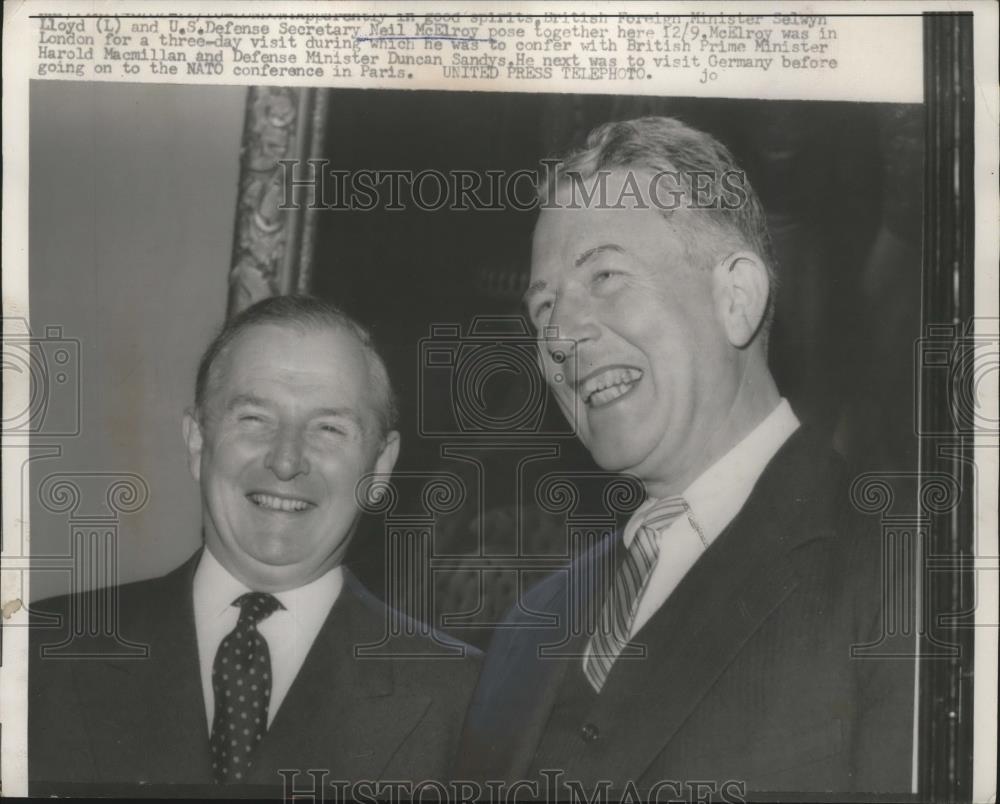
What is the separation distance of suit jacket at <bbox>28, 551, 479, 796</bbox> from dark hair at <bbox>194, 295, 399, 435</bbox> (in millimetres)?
480

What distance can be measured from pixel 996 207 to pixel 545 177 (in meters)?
1.28

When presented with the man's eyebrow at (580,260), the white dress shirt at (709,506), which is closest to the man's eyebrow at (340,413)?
the man's eyebrow at (580,260)

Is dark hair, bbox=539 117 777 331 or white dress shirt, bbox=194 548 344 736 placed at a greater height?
dark hair, bbox=539 117 777 331

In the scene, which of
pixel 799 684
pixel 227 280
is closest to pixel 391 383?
pixel 227 280

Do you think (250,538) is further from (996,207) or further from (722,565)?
(996,207)

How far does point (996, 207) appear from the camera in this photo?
10.1ft

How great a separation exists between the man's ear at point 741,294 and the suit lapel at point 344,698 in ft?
4.11

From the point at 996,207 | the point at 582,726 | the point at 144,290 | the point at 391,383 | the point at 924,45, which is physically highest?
the point at 924,45

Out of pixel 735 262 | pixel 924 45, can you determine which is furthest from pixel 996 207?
pixel 735 262

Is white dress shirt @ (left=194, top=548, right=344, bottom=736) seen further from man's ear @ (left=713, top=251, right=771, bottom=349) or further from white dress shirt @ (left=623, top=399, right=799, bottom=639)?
man's ear @ (left=713, top=251, right=771, bottom=349)

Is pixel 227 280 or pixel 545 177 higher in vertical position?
pixel 545 177
